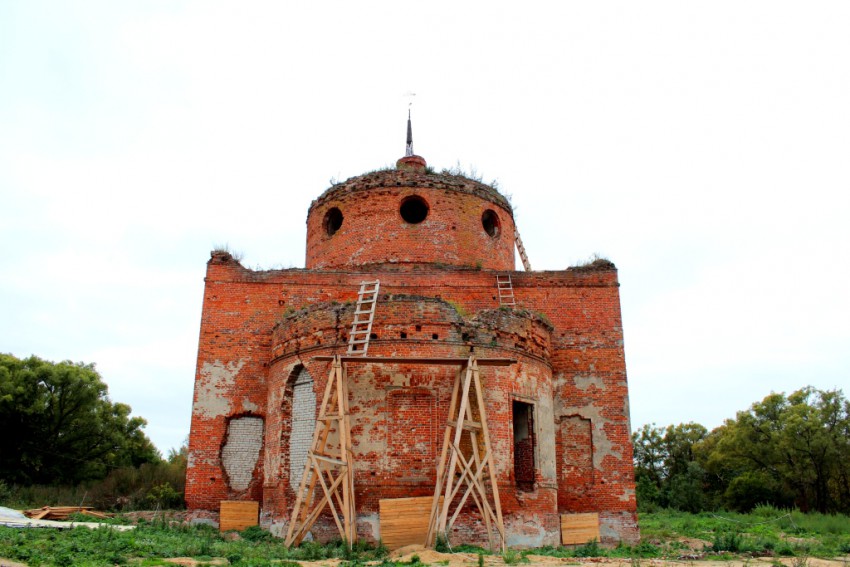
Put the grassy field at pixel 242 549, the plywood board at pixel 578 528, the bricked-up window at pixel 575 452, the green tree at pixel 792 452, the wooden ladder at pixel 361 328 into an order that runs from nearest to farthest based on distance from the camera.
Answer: the grassy field at pixel 242 549, the wooden ladder at pixel 361 328, the plywood board at pixel 578 528, the bricked-up window at pixel 575 452, the green tree at pixel 792 452

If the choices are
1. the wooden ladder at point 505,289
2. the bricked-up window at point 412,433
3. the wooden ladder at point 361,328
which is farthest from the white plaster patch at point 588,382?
the wooden ladder at point 361,328

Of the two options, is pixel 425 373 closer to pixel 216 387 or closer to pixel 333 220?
pixel 216 387

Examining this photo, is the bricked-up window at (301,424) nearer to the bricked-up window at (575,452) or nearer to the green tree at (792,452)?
the bricked-up window at (575,452)

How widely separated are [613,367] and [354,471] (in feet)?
22.5

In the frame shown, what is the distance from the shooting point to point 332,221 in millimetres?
19172

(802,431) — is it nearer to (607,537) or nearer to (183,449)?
(607,537)

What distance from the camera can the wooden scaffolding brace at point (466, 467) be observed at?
11.8 meters

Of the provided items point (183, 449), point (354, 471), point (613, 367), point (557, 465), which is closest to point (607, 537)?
point (557, 465)

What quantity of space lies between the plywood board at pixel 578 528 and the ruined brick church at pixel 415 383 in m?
0.03

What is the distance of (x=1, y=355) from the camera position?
2873cm

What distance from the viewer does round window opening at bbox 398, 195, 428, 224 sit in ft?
60.6

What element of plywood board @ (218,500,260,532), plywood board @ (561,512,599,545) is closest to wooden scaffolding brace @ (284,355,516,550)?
plywood board @ (218,500,260,532)

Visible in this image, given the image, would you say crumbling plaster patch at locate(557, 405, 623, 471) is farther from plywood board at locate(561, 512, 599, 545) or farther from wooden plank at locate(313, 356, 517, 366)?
wooden plank at locate(313, 356, 517, 366)

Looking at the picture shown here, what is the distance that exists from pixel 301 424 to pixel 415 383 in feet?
8.52
